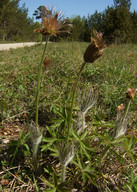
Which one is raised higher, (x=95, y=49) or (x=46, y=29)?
(x=46, y=29)

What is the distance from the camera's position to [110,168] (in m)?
1.36

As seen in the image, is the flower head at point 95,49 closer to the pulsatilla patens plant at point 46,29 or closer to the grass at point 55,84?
the pulsatilla patens plant at point 46,29

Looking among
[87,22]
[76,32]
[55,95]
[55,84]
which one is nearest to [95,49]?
[55,95]

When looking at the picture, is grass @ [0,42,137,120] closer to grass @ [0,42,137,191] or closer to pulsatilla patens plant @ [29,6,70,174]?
grass @ [0,42,137,191]

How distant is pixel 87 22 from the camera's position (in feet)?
83.1

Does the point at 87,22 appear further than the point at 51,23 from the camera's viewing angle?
Yes

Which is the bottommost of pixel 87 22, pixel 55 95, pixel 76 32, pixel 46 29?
pixel 55 95

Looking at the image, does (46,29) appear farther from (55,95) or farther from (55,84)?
(55,84)

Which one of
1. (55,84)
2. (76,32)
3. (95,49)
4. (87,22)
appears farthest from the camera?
(87,22)

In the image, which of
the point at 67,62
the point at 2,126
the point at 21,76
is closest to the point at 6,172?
the point at 2,126

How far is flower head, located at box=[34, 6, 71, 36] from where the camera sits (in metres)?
1.05

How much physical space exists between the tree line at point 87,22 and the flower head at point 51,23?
14142 mm

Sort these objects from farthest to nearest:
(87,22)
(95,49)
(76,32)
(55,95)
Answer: (87,22) → (76,32) → (55,95) → (95,49)

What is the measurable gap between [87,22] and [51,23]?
26.5 meters
